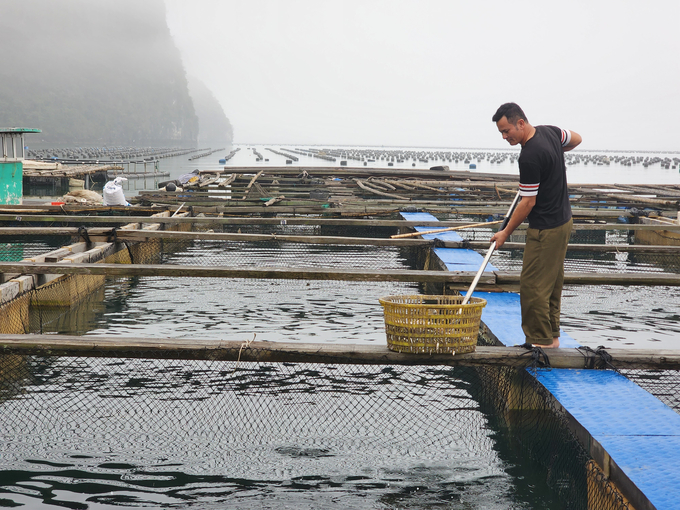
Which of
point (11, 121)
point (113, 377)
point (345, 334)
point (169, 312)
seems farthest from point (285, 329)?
point (11, 121)

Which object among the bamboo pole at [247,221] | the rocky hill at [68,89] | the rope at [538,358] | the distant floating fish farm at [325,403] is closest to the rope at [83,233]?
the distant floating fish farm at [325,403]

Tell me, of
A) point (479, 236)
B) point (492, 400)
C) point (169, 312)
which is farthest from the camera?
point (479, 236)

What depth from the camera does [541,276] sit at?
15.6 feet

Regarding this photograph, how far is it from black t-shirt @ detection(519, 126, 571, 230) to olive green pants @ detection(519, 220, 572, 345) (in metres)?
0.08

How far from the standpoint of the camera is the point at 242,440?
510cm

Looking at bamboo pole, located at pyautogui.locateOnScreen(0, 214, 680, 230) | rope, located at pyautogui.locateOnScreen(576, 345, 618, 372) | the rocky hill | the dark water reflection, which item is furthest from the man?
the rocky hill

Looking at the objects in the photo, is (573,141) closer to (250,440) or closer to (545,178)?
(545,178)

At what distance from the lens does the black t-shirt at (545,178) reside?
4645mm

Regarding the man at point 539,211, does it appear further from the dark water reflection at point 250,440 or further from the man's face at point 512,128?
the dark water reflection at point 250,440

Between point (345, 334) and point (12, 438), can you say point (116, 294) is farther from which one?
point (12, 438)

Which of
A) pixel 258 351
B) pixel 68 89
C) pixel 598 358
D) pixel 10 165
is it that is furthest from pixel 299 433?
pixel 68 89

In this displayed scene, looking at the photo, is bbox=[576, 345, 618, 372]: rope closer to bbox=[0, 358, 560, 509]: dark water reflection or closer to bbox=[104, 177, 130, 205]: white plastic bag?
bbox=[0, 358, 560, 509]: dark water reflection

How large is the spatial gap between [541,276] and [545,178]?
0.76 m

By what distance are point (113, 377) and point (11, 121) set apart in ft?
546
